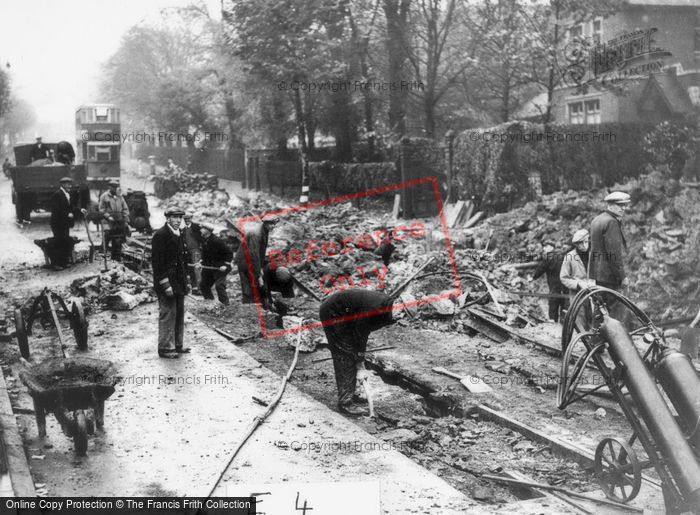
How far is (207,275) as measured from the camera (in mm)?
13867

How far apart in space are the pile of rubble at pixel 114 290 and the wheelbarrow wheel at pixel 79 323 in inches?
93.1

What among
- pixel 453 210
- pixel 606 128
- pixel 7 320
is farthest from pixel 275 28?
pixel 7 320

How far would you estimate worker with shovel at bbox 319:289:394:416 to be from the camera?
8.20 metres

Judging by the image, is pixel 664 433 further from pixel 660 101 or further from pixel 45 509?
pixel 660 101

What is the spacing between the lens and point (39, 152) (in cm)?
→ 2538

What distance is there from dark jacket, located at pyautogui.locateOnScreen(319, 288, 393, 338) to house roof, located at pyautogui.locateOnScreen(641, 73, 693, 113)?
89.5 ft

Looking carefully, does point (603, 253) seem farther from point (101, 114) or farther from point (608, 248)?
point (101, 114)

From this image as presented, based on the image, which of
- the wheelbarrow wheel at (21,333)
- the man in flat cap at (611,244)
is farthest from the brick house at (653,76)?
the wheelbarrow wheel at (21,333)

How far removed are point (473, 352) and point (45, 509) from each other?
7136 millimetres

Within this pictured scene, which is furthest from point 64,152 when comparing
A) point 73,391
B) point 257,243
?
point 73,391

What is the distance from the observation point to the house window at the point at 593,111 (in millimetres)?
34656

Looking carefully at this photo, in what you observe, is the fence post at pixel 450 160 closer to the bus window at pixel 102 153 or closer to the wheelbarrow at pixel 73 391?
the wheelbarrow at pixel 73 391

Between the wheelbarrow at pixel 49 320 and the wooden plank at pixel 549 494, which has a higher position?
the wheelbarrow at pixel 49 320

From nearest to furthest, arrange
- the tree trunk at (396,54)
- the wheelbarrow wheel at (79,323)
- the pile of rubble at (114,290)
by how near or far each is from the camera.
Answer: the wheelbarrow wheel at (79,323)
the pile of rubble at (114,290)
the tree trunk at (396,54)
